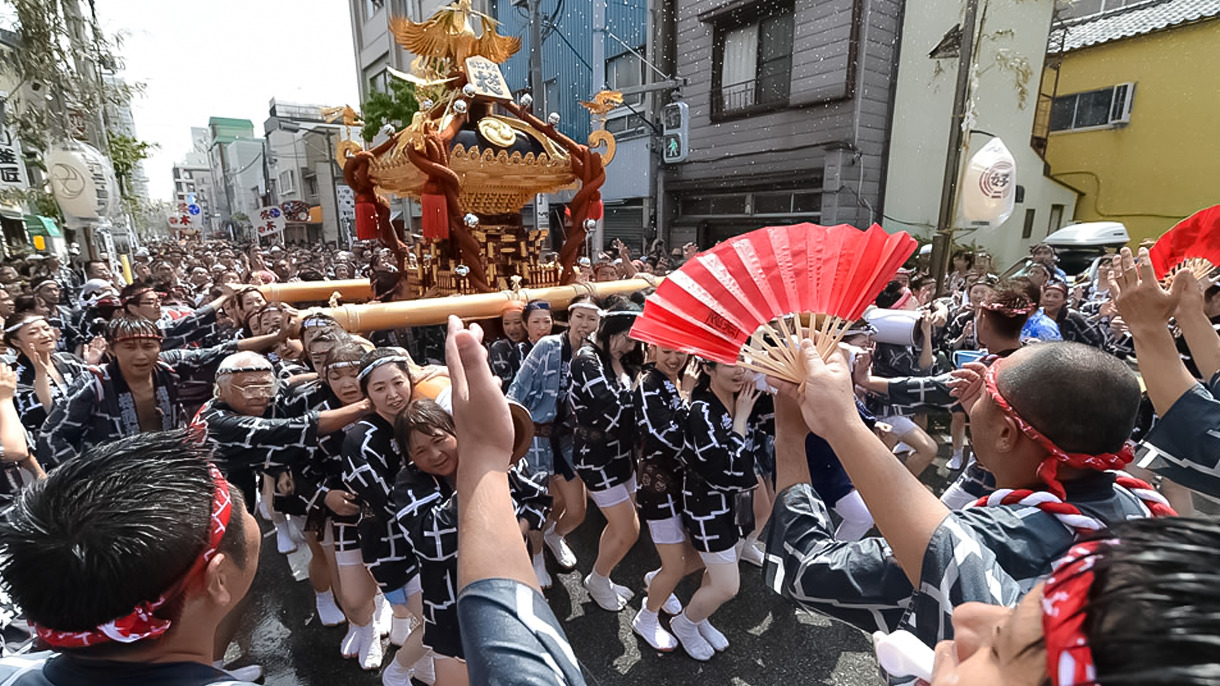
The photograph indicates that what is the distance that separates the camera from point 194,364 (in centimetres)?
344

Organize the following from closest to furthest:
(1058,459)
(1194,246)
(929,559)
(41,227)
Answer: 1. (929,559)
2. (1058,459)
3. (1194,246)
4. (41,227)

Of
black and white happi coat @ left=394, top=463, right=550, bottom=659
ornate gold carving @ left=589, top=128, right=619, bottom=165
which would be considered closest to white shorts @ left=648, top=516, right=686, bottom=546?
black and white happi coat @ left=394, top=463, right=550, bottom=659

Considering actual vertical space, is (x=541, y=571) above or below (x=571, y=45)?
below

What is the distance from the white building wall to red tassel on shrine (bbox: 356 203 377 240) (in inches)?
388

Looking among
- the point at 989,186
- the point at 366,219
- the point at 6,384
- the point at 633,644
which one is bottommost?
the point at 633,644

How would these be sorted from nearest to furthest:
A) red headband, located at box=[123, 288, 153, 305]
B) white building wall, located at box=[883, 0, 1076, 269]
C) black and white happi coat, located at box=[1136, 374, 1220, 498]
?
black and white happi coat, located at box=[1136, 374, 1220, 498] < red headband, located at box=[123, 288, 153, 305] < white building wall, located at box=[883, 0, 1076, 269]

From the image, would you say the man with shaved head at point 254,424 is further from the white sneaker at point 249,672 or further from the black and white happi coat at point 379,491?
the white sneaker at point 249,672

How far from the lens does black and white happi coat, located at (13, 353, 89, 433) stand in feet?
9.83

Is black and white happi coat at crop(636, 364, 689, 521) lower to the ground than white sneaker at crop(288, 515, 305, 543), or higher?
higher

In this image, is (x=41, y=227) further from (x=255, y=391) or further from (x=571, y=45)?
(x=255, y=391)

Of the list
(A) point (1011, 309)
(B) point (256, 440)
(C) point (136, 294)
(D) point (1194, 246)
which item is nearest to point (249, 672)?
(B) point (256, 440)

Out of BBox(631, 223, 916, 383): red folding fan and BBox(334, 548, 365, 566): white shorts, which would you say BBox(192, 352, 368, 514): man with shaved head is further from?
BBox(631, 223, 916, 383): red folding fan

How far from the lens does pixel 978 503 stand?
1314 millimetres

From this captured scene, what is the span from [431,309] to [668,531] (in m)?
2.94
